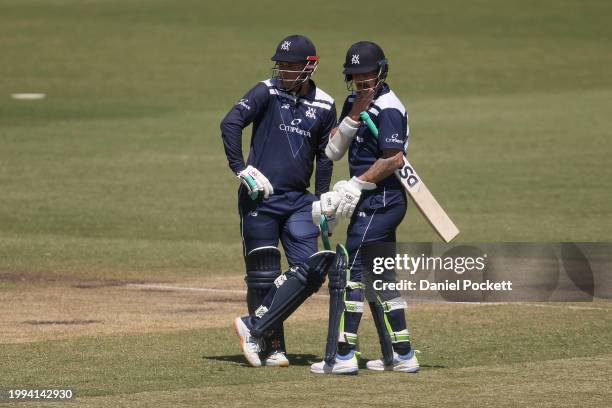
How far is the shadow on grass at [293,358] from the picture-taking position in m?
10.4

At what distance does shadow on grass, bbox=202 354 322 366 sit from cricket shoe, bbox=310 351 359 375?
1.92 ft

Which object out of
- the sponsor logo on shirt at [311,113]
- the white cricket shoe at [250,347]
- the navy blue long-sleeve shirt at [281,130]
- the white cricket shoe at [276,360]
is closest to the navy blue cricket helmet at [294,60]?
the navy blue long-sleeve shirt at [281,130]

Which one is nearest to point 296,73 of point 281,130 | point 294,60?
point 294,60

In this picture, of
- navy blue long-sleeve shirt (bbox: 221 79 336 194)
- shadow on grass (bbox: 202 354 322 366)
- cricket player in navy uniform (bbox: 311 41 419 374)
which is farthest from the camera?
navy blue long-sleeve shirt (bbox: 221 79 336 194)

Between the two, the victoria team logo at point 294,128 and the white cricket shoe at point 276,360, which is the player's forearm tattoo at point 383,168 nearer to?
the victoria team logo at point 294,128

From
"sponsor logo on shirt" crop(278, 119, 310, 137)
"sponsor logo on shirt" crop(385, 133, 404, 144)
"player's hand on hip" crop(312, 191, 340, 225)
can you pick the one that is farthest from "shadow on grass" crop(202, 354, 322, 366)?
"sponsor logo on shirt" crop(385, 133, 404, 144)

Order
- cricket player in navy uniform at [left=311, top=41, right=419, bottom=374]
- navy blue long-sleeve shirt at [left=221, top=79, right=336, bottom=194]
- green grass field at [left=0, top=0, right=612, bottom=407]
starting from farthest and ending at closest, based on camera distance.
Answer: navy blue long-sleeve shirt at [left=221, top=79, right=336, bottom=194] < cricket player in navy uniform at [left=311, top=41, right=419, bottom=374] < green grass field at [left=0, top=0, right=612, bottom=407]

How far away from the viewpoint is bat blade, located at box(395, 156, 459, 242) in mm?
9961

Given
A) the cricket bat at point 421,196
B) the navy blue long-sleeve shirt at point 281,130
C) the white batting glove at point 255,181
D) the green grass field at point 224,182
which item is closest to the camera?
the green grass field at point 224,182

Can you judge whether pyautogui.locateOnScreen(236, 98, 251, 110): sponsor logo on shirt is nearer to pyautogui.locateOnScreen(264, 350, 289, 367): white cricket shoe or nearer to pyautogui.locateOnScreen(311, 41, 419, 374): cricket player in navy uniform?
pyautogui.locateOnScreen(311, 41, 419, 374): cricket player in navy uniform

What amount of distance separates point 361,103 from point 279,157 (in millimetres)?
935

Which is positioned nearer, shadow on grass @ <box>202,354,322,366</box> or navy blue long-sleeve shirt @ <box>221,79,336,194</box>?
shadow on grass @ <box>202,354,322,366</box>

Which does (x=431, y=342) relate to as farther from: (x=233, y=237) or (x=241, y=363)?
(x=233, y=237)

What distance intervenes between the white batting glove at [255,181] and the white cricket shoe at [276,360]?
3.85 feet
